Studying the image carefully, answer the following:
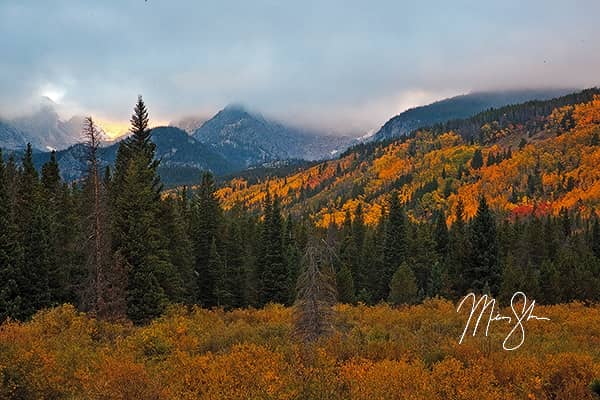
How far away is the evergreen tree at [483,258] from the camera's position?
43938 mm

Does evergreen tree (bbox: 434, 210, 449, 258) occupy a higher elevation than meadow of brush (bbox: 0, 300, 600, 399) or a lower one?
lower

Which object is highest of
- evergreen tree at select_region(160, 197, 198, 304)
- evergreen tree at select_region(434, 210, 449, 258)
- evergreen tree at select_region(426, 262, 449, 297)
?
evergreen tree at select_region(160, 197, 198, 304)

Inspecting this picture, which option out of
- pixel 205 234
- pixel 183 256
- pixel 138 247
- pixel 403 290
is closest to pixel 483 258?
pixel 403 290

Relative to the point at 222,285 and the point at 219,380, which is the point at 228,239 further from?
the point at 219,380

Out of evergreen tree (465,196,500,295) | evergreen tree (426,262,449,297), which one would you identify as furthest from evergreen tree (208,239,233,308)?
evergreen tree (465,196,500,295)

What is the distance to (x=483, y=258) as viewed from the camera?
4431 centimetres

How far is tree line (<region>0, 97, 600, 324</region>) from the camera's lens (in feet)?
91.0

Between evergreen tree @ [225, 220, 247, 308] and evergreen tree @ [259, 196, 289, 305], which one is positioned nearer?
evergreen tree @ [259, 196, 289, 305]

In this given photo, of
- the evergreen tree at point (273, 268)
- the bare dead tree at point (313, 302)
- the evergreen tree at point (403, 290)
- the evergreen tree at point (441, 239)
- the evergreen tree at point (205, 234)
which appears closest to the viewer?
the bare dead tree at point (313, 302)

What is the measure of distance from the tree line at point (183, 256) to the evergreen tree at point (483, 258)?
110 mm

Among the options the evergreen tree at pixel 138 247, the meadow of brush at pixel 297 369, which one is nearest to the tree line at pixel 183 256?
the evergreen tree at pixel 138 247

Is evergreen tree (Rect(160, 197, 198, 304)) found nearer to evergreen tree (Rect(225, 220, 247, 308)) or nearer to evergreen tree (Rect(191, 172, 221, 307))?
evergreen tree (Rect(191, 172, 221, 307))

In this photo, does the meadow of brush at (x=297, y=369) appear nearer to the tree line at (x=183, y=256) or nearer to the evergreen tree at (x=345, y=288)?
the tree line at (x=183, y=256)

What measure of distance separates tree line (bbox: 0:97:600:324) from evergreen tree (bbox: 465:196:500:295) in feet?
0.36
